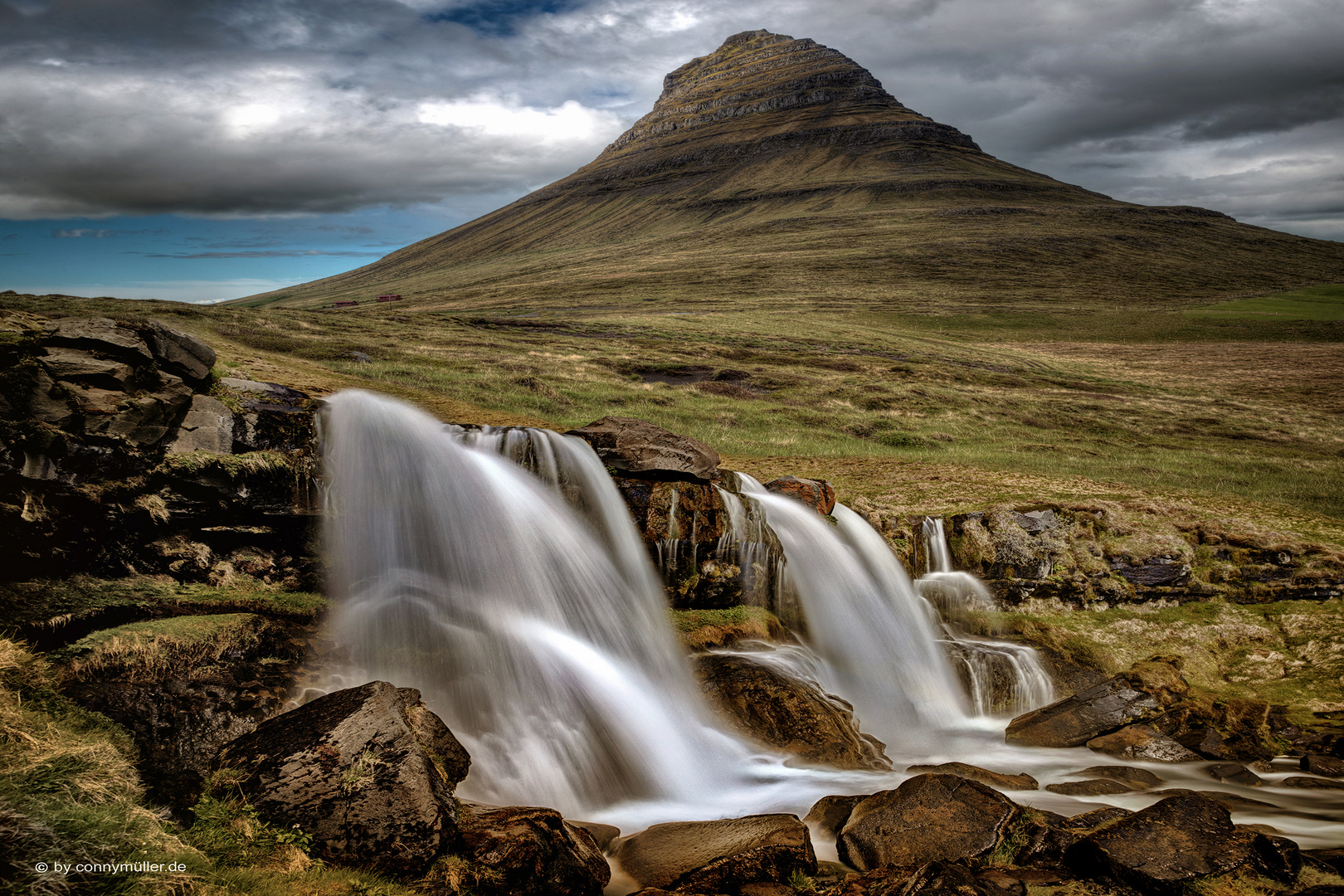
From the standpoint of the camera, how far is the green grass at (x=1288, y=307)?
89.9 meters

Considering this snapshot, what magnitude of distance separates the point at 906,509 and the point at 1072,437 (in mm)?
20586

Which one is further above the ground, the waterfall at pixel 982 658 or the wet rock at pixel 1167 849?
the wet rock at pixel 1167 849

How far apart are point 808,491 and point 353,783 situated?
42.1ft

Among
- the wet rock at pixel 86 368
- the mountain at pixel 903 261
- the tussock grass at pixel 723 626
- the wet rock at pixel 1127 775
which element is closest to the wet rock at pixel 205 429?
the wet rock at pixel 86 368

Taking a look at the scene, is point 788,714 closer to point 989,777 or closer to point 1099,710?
point 989,777

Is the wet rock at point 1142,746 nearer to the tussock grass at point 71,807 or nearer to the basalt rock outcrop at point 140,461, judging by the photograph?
the tussock grass at point 71,807

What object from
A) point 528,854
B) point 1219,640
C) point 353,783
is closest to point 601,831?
point 528,854

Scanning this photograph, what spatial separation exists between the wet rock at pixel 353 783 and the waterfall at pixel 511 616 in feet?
8.67

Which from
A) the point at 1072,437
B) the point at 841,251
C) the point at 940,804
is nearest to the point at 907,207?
the point at 841,251

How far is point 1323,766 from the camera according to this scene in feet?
37.0

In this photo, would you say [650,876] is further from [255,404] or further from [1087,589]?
[1087,589]

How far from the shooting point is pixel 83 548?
31.2ft

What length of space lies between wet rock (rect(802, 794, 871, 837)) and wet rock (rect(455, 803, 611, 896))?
3.20m

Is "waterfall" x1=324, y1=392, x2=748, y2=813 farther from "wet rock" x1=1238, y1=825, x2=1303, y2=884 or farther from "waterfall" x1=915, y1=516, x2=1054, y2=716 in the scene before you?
"waterfall" x1=915, y1=516, x2=1054, y2=716
